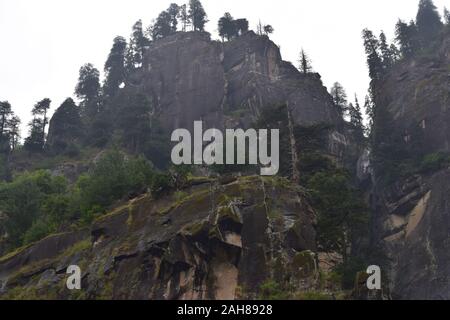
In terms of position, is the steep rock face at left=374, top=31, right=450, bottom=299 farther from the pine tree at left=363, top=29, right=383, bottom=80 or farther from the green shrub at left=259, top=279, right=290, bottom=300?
the green shrub at left=259, top=279, right=290, bottom=300

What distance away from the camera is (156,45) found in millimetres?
100312

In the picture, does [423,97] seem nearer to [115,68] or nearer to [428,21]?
[428,21]

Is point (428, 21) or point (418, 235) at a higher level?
point (428, 21)

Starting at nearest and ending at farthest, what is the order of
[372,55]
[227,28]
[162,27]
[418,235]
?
[418,235] → [372,55] → [227,28] → [162,27]

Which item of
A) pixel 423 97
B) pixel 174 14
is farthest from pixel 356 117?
pixel 174 14

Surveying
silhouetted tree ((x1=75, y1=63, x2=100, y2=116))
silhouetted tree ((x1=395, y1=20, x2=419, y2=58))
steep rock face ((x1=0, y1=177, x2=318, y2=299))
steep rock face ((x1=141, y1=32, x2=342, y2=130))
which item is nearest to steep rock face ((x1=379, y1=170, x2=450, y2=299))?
steep rock face ((x1=0, y1=177, x2=318, y2=299))

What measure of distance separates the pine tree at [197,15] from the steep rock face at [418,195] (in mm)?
38482

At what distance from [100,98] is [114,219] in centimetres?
5856

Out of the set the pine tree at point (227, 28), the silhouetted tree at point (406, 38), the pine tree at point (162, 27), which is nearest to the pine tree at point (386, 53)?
the silhouetted tree at point (406, 38)

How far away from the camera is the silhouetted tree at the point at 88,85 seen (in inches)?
4035

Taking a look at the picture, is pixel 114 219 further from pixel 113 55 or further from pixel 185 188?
pixel 113 55

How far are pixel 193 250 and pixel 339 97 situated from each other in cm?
6376

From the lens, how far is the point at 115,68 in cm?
10400

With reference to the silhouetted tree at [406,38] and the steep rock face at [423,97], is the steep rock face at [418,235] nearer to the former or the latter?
the steep rock face at [423,97]
